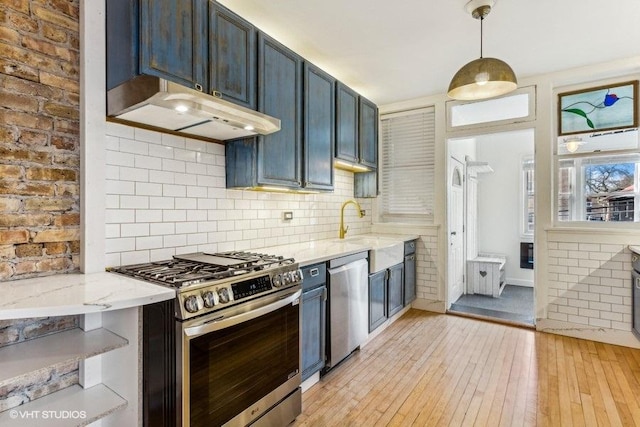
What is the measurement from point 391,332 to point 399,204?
1686 mm

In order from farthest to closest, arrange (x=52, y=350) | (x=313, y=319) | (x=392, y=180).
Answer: (x=392, y=180)
(x=313, y=319)
(x=52, y=350)

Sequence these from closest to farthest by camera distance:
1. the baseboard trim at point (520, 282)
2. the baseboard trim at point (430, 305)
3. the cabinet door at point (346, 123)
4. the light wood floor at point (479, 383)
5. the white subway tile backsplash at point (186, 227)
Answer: the light wood floor at point (479, 383), the white subway tile backsplash at point (186, 227), the cabinet door at point (346, 123), the baseboard trim at point (430, 305), the baseboard trim at point (520, 282)

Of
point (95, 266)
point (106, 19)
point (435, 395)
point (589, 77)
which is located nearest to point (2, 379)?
point (95, 266)

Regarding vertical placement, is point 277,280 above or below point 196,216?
below

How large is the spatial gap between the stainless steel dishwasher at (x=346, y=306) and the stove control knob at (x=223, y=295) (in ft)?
3.51

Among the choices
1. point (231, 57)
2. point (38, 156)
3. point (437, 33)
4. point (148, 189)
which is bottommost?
point (148, 189)

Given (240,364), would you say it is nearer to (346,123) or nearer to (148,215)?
(148,215)

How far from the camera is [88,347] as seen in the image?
4.93 ft

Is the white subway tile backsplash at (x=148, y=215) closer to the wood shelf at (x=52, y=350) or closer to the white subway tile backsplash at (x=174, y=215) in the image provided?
the white subway tile backsplash at (x=174, y=215)

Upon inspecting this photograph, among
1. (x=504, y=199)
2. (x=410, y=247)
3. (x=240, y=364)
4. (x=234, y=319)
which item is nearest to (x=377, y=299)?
(x=410, y=247)

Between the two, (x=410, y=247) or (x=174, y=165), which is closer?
(x=174, y=165)

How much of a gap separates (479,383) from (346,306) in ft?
3.73

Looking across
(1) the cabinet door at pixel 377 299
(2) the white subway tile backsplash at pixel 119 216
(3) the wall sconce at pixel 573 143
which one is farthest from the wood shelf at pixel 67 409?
(3) the wall sconce at pixel 573 143

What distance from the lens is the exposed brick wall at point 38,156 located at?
1534mm
